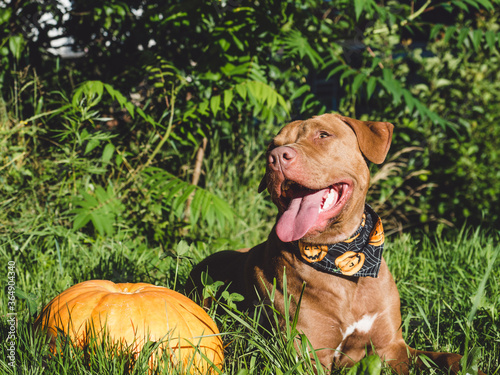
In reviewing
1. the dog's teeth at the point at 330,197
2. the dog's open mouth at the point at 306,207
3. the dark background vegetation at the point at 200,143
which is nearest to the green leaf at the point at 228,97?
the dark background vegetation at the point at 200,143

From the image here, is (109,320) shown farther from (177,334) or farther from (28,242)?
(28,242)

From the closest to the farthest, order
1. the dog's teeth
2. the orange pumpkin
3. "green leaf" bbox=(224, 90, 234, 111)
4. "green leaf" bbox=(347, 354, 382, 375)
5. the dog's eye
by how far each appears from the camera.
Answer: "green leaf" bbox=(347, 354, 382, 375)
the orange pumpkin
the dog's teeth
the dog's eye
"green leaf" bbox=(224, 90, 234, 111)

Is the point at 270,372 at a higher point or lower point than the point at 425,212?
higher

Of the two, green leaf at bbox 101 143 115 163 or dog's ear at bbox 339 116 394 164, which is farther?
green leaf at bbox 101 143 115 163

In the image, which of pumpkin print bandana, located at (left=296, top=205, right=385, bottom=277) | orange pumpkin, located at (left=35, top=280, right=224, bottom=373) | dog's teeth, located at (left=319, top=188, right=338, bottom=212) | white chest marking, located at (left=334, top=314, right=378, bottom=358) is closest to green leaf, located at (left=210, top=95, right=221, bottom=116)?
dog's teeth, located at (left=319, top=188, right=338, bottom=212)

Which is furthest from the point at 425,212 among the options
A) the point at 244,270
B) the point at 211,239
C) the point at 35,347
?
the point at 35,347

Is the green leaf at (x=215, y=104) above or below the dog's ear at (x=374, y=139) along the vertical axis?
below

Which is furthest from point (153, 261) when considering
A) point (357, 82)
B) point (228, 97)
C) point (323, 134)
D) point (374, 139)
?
point (357, 82)

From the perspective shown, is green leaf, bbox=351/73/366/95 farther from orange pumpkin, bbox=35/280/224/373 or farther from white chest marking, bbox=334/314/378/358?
orange pumpkin, bbox=35/280/224/373

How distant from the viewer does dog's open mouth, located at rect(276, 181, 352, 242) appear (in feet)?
7.55

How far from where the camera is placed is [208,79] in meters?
4.18

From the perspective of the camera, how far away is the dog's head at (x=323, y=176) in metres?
2.34

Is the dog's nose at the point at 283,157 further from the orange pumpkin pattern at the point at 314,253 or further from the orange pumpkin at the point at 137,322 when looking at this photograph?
the orange pumpkin at the point at 137,322

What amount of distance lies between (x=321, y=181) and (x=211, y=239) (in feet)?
7.20
